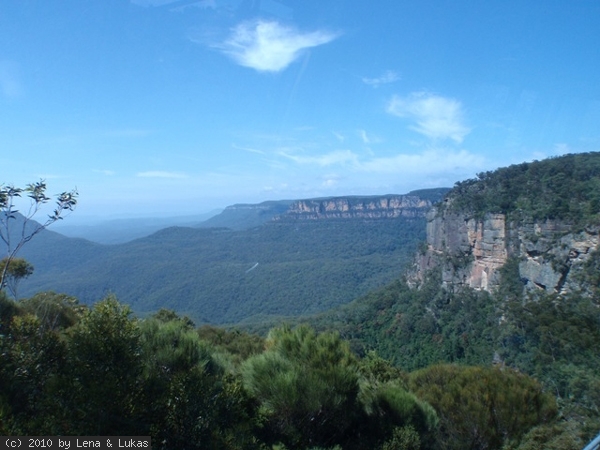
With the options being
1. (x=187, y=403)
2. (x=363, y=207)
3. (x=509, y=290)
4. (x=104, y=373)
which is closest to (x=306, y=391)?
(x=187, y=403)

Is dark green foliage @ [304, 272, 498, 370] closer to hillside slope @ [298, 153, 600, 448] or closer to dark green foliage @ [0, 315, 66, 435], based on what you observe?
hillside slope @ [298, 153, 600, 448]

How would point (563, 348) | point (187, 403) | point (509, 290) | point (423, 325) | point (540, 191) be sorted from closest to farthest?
1. point (187, 403)
2. point (563, 348)
3. point (509, 290)
4. point (540, 191)
5. point (423, 325)

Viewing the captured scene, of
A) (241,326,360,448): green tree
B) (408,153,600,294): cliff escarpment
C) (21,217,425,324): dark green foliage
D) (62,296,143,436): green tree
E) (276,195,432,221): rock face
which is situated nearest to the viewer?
(62,296,143,436): green tree

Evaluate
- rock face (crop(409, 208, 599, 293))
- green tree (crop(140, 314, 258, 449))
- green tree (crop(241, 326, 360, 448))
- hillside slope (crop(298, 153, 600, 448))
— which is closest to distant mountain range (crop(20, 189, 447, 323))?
rock face (crop(409, 208, 599, 293))

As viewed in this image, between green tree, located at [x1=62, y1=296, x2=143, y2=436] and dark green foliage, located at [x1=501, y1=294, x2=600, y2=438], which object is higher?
green tree, located at [x1=62, y1=296, x2=143, y2=436]

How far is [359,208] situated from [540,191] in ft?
259

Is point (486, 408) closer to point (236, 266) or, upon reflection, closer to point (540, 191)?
point (540, 191)

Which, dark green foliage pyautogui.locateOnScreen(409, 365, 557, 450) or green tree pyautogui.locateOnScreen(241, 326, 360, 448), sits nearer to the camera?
green tree pyautogui.locateOnScreen(241, 326, 360, 448)

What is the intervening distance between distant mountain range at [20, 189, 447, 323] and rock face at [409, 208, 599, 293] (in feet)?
47.3

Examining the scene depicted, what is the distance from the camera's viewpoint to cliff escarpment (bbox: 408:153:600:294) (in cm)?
2506

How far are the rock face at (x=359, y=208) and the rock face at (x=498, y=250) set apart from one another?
5882 cm

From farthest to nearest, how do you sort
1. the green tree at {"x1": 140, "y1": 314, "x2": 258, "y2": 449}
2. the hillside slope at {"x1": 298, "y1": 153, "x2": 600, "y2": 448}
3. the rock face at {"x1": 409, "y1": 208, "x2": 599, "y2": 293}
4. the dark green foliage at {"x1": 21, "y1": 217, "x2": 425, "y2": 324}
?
the dark green foliage at {"x1": 21, "y1": 217, "x2": 425, "y2": 324}, the rock face at {"x1": 409, "y1": 208, "x2": 599, "y2": 293}, the hillside slope at {"x1": 298, "y1": 153, "x2": 600, "y2": 448}, the green tree at {"x1": 140, "y1": 314, "x2": 258, "y2": 449}

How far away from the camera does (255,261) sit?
98.8 m

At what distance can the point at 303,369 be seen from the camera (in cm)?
566
